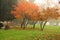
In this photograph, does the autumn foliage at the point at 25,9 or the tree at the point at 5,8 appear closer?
the autumn foliage at the point at 25,9

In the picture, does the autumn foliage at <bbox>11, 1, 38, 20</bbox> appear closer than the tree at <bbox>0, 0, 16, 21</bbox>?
Yes

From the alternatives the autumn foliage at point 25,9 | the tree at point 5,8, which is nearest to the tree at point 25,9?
the autumn foliage at point 25,9

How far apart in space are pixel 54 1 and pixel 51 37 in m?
13.1

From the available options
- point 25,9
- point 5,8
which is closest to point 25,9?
point 25,9

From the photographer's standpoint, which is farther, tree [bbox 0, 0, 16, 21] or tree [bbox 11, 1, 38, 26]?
tree [bbox 0, 0, 16, 21]

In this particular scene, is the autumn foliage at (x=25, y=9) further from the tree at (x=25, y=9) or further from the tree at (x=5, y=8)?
the tree at (x=5, y=8)

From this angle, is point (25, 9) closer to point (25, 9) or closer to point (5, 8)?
point (25, 9)

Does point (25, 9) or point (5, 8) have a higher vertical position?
point (5, 8)

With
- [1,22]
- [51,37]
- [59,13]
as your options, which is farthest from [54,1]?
[51,37]

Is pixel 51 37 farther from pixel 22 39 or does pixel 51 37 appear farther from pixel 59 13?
pixel 59 13

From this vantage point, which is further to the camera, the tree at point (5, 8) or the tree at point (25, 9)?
the tree at point (5, 8)

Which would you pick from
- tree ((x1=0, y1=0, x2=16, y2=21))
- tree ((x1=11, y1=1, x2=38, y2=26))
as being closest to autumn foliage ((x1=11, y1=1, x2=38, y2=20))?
tree ((x1=11, y1=1, x2=38, y2=26))

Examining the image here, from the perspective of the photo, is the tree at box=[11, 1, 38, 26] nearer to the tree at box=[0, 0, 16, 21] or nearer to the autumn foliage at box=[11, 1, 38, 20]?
the autumn foliage at box=[11, 1, 38, 20]

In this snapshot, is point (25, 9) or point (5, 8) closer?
point (25, 9)
